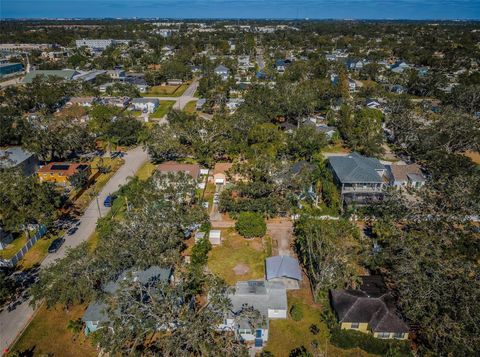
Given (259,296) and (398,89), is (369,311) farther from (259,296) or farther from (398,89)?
(398,89)

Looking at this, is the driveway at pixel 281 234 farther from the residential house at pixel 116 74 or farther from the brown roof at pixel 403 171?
the residential house at pixel 116 74

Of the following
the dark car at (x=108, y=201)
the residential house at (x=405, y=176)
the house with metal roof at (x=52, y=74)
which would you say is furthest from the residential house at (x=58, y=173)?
the house with metal roof at (x=52, y=74)

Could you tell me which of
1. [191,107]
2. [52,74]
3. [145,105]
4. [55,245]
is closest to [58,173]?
[55,245]

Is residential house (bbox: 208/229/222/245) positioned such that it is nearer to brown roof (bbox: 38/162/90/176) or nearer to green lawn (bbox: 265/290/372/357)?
green lawn (bbox: 265/290/372/357)

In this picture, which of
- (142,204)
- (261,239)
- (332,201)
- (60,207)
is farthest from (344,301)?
Result: (60,207)

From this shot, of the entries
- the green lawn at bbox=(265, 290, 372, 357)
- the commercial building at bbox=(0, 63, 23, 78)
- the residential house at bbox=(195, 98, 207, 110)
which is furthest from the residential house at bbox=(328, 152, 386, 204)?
the commercial building at bbox=(0, 63, 23, 78)
